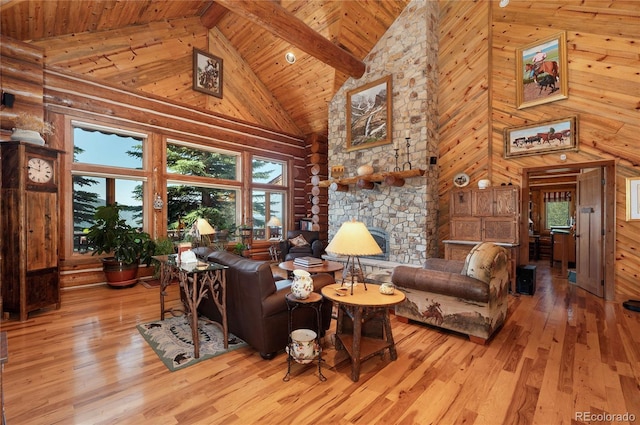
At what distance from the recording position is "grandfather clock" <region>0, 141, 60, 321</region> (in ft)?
11.6

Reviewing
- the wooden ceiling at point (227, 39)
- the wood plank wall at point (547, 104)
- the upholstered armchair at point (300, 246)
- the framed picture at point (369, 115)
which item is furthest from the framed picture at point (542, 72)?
the upholstered armchair at point (300, 246)

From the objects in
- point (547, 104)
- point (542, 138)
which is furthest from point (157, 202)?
point (547, 104)

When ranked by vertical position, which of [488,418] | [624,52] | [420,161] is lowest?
[488,418]

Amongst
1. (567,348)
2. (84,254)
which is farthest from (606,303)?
(84,254)

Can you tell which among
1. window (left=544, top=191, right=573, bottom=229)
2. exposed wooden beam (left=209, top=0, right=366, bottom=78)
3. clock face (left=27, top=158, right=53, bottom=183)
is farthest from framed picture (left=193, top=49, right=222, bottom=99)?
window (left=544, top=191, right=573, bottom=229)

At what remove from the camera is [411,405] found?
2.04m

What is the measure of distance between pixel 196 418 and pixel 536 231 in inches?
408

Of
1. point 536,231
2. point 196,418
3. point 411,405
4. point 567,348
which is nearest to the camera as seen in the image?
point 196,418

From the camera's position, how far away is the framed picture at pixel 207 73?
6.28 meters

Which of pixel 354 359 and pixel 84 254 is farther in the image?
pixel 84 254

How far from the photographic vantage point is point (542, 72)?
15.7 feet

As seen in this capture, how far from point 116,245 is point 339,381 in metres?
4.47

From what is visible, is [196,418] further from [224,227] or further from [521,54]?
[521,54]

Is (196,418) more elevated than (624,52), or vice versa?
(624,52)
